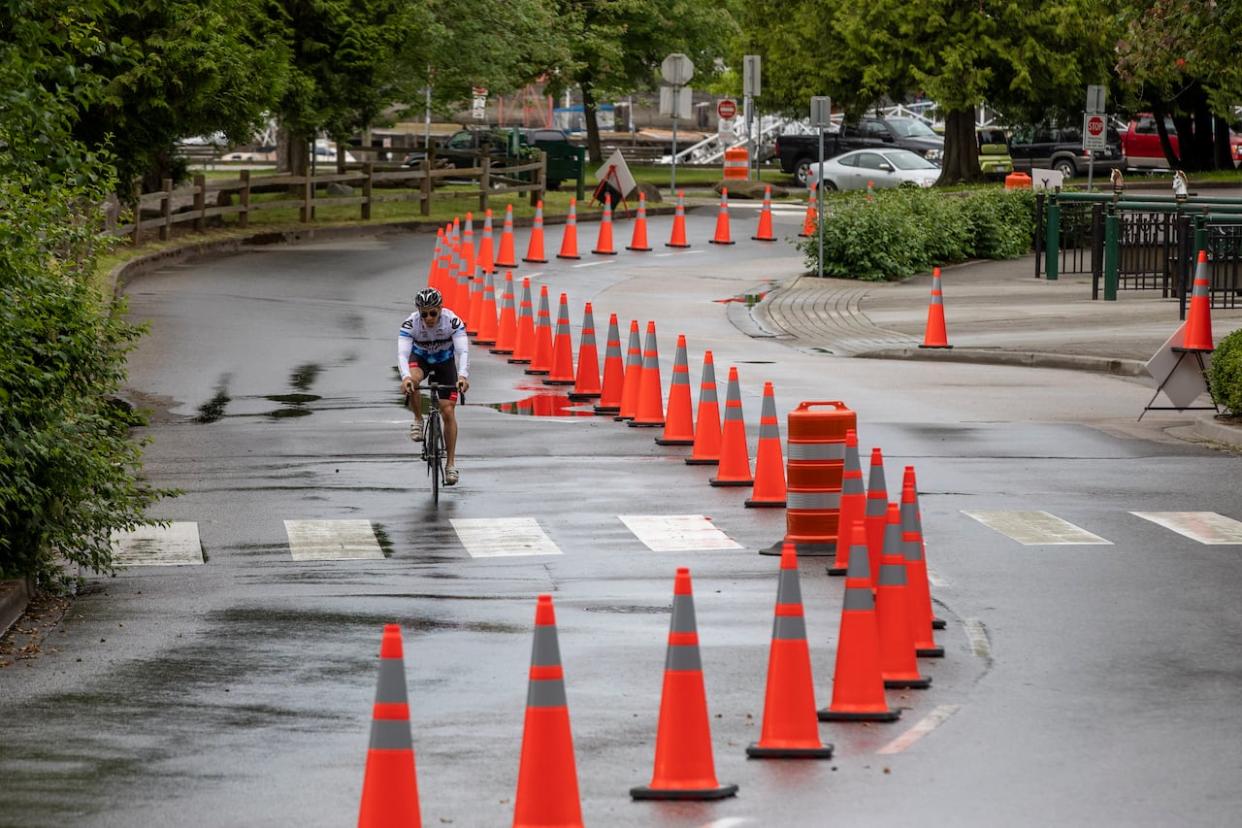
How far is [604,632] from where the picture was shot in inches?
423

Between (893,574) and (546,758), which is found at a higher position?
(893,574)

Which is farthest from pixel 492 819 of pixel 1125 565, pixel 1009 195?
pixel 1009 195

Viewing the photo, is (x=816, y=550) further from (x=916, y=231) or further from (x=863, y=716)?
(x=916, y=231)

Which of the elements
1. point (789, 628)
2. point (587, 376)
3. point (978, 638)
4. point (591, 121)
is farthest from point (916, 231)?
point (591, 121)

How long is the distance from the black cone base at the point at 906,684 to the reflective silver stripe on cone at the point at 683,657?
7.00 ft

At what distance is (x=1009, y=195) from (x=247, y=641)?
29.5 m

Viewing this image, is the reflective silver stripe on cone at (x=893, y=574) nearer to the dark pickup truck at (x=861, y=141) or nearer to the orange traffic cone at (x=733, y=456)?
the orange traffic cone at (x=733, y=456)

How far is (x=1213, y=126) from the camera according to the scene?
66.0 meters

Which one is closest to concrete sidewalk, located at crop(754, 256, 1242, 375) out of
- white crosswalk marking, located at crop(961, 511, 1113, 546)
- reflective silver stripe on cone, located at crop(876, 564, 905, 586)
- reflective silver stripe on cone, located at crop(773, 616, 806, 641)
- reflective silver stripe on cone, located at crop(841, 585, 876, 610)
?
white crosswalk marking, located at crop(961, 511, 1113, 546)

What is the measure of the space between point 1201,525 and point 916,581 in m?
4.71

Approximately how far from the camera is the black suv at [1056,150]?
210 ft

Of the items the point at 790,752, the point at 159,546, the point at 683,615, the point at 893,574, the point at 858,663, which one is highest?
the point at 683,615

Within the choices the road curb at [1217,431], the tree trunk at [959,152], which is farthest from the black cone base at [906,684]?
the tree trunk at [959,152]

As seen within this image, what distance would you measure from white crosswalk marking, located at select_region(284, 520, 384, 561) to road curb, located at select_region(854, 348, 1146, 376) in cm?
1090
